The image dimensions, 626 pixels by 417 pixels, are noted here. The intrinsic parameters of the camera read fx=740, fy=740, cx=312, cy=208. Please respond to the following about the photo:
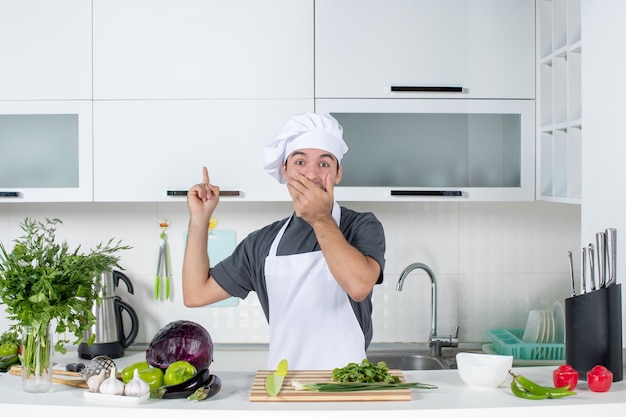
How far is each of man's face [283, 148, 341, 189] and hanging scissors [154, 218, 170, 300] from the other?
47.1 inches

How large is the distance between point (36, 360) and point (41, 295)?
16 cm

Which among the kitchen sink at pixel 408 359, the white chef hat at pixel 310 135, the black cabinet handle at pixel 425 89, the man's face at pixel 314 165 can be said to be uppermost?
the black cabinet handle at pixel 425 89

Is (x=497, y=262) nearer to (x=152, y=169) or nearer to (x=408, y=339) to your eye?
(x=408, y=339)

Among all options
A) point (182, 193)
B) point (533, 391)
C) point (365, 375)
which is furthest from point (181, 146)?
point (533, 391)

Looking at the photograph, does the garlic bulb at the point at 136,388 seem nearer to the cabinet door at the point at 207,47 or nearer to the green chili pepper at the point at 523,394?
the green chili pepper at the point at 523,394

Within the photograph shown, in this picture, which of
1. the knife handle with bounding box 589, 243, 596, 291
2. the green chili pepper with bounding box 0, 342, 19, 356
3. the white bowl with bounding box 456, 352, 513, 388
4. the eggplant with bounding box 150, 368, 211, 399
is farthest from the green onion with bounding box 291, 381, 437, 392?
the green chili pepper with bounding box 0, 342, 19, 356

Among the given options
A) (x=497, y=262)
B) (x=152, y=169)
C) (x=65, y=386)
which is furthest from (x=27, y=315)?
(x=497, y=262)

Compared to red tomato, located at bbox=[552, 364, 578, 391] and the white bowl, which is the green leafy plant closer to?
the white bowl

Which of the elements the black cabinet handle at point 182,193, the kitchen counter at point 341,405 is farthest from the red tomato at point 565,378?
the black cabinet handle at point 182,193

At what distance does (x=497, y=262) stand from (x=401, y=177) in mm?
686

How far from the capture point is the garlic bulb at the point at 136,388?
1.58 m

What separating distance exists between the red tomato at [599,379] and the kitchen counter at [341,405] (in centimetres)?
1

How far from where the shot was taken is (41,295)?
1634mm

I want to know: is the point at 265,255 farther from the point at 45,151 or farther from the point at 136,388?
the point at 45,151
